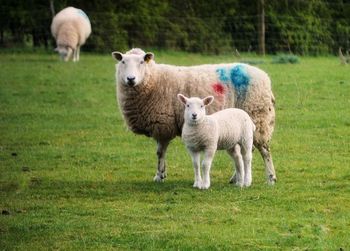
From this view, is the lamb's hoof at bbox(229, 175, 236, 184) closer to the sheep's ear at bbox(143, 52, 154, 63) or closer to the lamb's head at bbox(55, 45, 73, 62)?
the sheep's ear at bbox(143, 52, 154, 63)

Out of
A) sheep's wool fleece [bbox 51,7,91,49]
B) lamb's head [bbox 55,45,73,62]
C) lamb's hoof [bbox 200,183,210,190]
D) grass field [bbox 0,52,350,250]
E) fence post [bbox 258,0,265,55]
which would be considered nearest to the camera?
grass field [bbox 0,52,350,250]

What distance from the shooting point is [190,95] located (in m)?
12.2

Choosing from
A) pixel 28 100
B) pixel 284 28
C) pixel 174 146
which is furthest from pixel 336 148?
pixel 284 28

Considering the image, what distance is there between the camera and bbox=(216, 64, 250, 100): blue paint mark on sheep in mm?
12094

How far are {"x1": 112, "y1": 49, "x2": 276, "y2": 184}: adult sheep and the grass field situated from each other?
596 millimetres

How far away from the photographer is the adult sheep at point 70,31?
2830cm

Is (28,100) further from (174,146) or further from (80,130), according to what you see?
(174,146)

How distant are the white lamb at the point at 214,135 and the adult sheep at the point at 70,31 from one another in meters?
17.3

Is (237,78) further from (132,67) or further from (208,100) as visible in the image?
(132,67)

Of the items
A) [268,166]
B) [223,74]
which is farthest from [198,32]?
[268,166]

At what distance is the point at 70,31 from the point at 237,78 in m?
16.9

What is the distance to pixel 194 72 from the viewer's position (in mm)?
12414

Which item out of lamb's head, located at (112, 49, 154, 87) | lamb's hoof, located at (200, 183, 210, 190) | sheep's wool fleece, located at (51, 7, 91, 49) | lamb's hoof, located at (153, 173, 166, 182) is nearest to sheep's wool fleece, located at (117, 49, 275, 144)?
lamb's head, located at (112, 49, 154, 87)

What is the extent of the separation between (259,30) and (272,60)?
4071 mm
